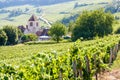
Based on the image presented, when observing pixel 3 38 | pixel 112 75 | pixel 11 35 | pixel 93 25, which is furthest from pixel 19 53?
pixel 11 35

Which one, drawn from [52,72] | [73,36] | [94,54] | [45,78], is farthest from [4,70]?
[73,36]

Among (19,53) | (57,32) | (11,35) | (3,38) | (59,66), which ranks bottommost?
(11,35)

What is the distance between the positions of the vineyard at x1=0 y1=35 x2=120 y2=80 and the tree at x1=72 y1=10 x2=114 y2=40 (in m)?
58.9

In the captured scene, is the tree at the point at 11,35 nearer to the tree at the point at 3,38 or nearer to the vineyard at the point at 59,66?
the tree at the point at 3,38

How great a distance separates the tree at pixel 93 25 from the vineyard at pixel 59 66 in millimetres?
58888

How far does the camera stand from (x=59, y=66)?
17969 millimetres

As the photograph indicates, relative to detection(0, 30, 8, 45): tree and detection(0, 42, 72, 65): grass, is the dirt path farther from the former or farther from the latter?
detection(0, 30, 8, 45): tree

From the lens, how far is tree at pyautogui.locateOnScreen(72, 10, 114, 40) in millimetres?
87312

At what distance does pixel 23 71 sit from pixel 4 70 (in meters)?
0.83

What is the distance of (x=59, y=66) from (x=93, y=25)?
71072 mm

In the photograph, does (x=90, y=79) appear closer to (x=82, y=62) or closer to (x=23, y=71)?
(x=82, y=62)

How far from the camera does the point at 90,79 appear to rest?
22219 millimetres

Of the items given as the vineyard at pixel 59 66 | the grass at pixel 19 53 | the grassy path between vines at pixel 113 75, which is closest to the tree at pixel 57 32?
the grass at pixel 19 53

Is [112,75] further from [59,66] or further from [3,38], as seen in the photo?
[3,38]
